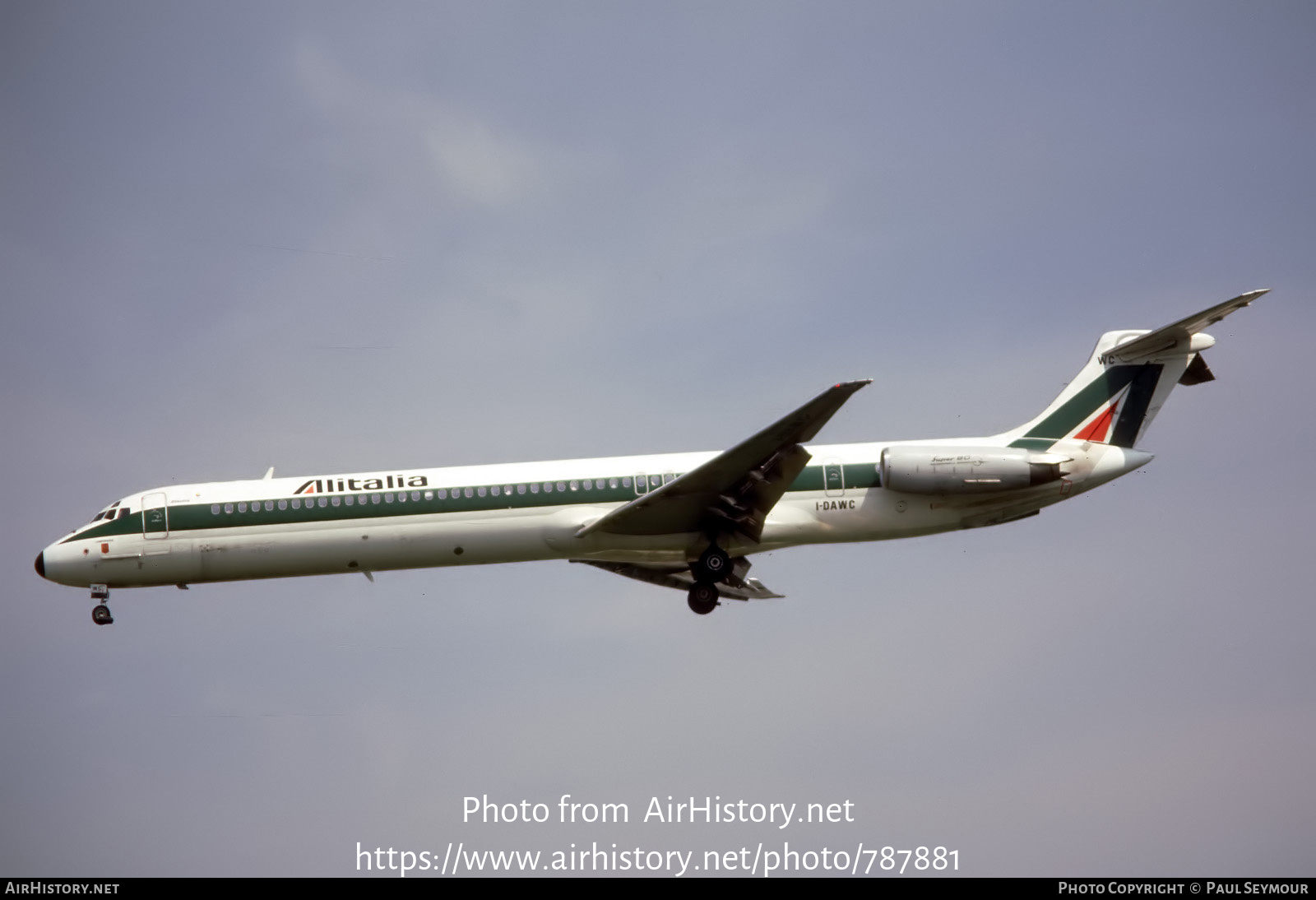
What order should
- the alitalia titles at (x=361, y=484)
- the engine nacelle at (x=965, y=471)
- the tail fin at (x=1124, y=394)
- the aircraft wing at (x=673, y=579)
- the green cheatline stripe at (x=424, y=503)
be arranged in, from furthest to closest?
the aircraft wing at (x=673, y=579)
the tail fin at (x=1124, y=394)
the alitalia titles at (x=361, y=484)
the green cheatline stripe at (x=424, y=503)
the engine nacelle at (x=965, y=471)

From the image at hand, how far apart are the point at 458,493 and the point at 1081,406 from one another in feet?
41.5

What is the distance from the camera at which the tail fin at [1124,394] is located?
88.7 feet

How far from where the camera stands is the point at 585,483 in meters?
26.3

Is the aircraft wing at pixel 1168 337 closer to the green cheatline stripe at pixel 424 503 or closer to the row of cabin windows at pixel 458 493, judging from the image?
the green cheatline stripe at pixel 424 503

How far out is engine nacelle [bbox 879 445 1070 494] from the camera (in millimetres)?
25406

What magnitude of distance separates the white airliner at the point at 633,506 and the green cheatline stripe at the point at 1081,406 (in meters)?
0.03

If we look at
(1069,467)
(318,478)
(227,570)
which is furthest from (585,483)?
(1069,467)

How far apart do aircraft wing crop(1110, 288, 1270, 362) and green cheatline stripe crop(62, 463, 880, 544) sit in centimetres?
596

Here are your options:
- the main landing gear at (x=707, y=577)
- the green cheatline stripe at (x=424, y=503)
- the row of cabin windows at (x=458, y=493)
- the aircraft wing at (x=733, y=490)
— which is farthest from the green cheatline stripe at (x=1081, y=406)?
the row of cabin windows at (x=458, y=493)

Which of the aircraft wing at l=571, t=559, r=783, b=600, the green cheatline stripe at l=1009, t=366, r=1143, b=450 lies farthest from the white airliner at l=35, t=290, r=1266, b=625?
the aircraft wing at l=571, t=559, r=783, b=600

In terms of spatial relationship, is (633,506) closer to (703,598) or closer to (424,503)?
(703,598)

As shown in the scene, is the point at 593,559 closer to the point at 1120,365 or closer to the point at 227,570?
the point at 227,570

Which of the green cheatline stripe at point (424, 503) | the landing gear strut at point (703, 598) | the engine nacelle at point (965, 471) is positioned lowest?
the landing gear strut at point (703, 598)

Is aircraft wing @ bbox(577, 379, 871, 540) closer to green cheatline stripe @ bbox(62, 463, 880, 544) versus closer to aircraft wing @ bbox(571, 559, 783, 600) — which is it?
green cheatline stripe @ bbox(62, 463, 880, 544)
